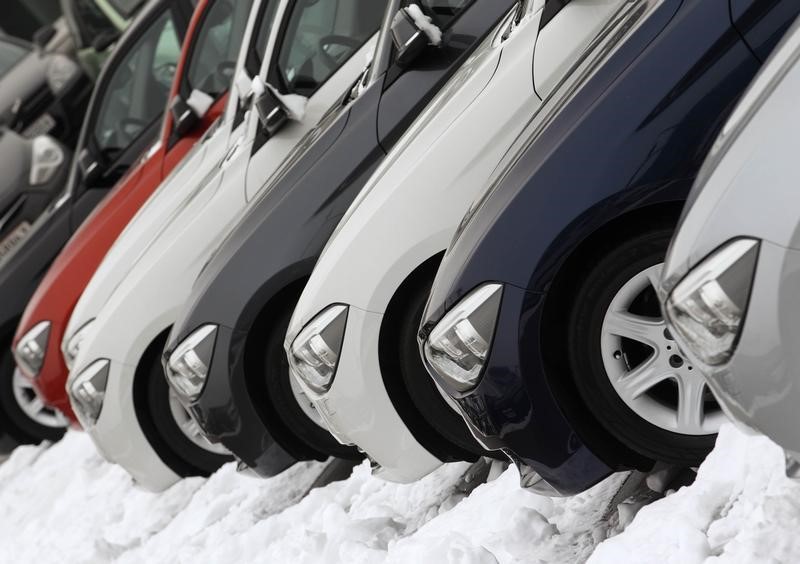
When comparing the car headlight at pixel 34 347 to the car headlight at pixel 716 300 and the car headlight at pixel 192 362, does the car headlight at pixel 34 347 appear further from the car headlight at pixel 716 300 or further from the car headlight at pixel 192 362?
the car headlight at pixel 716 300

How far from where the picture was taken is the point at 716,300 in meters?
3.43

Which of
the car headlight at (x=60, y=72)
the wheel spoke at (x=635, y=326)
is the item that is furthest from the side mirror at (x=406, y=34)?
the car headlight at (x=60, y=72)

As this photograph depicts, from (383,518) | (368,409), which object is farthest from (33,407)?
(368,409)

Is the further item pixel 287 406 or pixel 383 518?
pixel 287 406

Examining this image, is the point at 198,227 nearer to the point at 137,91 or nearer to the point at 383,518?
the point at 383,518

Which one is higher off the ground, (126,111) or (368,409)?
(126,111)

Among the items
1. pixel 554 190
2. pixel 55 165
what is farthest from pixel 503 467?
pixel 55 165

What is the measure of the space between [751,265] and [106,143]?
297 inches

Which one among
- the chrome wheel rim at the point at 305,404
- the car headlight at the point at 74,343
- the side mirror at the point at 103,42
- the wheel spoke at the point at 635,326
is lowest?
the chrome wheel rim at the point at 305,404

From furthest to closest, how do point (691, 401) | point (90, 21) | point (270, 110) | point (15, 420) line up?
point (90, 21), point (15, 420), point (270, 110), point (691, 401)

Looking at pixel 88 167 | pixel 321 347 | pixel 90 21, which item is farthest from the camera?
pixel 90 21

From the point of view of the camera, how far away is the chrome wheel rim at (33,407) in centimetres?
1054

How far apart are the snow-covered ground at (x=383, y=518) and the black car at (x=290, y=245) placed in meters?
0.45

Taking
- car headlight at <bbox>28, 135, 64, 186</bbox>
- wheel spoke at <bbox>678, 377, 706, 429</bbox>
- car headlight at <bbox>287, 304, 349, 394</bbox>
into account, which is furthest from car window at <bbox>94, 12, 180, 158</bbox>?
wheel spoke at <bbox>678, 377, 706, 429</bbox>
